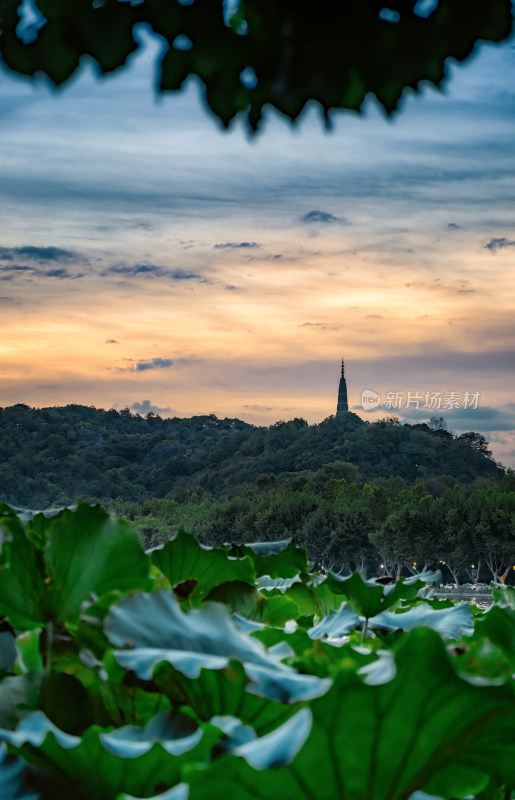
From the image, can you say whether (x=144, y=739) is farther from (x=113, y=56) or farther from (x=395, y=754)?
(x=113, y=56)

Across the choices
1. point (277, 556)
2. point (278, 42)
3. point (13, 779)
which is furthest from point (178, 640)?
point (277, 556)

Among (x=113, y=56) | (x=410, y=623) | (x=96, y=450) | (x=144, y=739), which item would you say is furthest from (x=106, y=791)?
(x=96, y=450)

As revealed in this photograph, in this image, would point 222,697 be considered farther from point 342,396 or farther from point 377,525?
point 342,396

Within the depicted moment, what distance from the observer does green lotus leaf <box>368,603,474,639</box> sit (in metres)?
1.08

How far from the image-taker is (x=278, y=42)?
3.73 feet

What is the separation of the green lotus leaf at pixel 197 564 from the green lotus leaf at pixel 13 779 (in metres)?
0.58

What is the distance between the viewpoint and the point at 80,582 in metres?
0.88

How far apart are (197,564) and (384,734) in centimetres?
65

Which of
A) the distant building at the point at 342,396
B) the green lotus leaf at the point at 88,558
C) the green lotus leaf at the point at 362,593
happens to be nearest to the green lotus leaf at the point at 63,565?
the green lotus leaf at the point at 88,558

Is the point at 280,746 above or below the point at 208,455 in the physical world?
above

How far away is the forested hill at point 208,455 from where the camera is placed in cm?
5456

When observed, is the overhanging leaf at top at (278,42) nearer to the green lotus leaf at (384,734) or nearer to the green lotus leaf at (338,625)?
the green lotus leaf at (338,625)

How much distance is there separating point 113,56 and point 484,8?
0.51 metres

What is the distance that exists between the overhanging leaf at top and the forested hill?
51.6 metres
